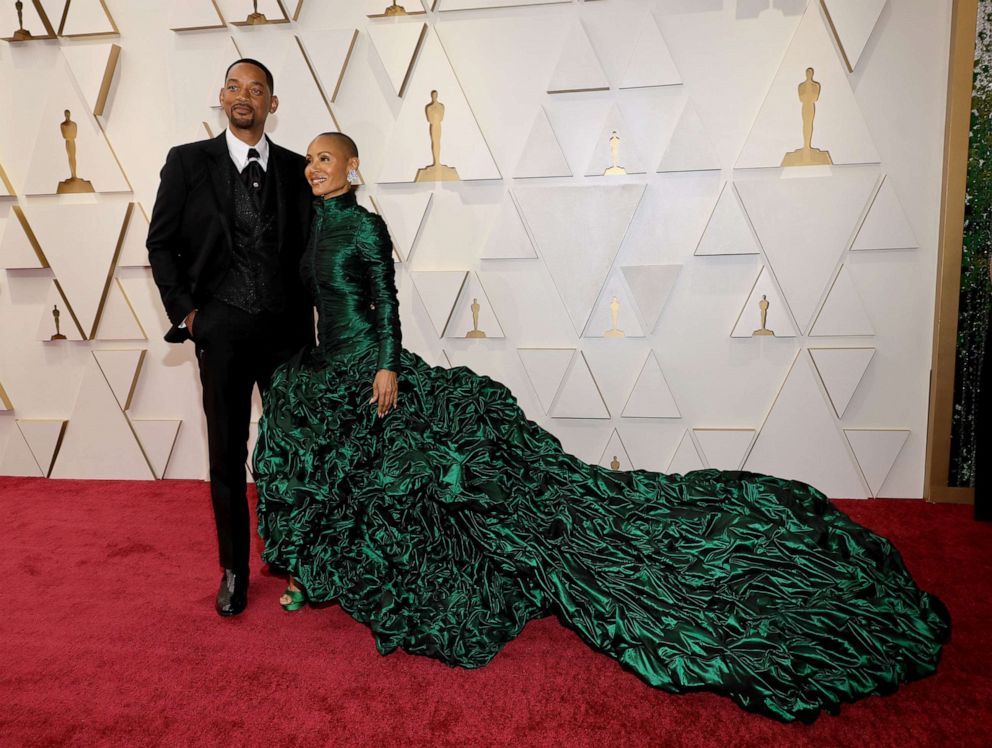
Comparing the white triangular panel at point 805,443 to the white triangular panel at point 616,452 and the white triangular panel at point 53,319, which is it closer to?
the white triangular panel at point 616,452

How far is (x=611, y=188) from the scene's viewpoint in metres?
3.23

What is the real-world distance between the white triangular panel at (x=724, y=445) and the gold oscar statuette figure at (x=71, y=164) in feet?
10.7

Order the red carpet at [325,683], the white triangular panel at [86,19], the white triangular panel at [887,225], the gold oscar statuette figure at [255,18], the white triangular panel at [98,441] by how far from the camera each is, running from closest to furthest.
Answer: the red carpet at [325,683]
the white triangular panel at [887,225]
the gold oscar statuette figure at [255,18]
the white triangular panel at [86,19]
the white triangular panel at [98,441]

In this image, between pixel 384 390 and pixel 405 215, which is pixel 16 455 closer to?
pixel 405 215

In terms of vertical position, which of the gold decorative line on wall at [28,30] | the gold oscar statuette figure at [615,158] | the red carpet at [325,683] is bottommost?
the red carpet at [325,683]

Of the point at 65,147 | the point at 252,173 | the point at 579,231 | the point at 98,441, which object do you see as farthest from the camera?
the point at 98,441

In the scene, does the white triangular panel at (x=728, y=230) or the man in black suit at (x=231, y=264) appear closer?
the man in black suit at (x=231, y=264)

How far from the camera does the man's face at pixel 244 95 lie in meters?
2.32

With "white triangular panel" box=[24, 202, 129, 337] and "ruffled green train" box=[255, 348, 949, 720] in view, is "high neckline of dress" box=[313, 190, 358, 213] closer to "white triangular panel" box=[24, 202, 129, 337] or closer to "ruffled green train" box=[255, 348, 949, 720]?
"ruffled green train" box=[255, 348, 949, 720]

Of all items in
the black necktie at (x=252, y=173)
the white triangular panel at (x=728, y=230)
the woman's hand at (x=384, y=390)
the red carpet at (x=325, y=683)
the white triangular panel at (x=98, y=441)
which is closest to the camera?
the red carpet at (x=325, y=683)

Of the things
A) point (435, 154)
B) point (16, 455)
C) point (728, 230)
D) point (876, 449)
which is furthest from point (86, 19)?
point (876, 449)

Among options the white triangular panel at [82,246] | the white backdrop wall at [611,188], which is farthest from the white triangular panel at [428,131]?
the white triangular panel at [82,246]

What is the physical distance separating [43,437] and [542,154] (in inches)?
118

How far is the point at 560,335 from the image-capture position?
338 centimetres
